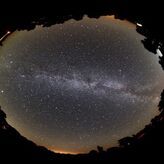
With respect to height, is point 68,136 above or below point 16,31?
below

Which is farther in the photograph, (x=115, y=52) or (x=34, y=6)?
(x=34, y=6)

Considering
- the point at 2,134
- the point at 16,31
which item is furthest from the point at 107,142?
the point at 16,31

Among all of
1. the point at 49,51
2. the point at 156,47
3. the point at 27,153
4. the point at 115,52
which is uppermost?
the point at 156,47

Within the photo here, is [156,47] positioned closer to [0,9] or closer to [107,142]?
[107,142]

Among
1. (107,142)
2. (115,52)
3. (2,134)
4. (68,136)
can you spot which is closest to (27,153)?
(2,134)

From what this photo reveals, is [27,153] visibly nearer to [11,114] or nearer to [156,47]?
[11,114]

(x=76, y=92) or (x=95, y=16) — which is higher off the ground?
(x=95, y=16)
